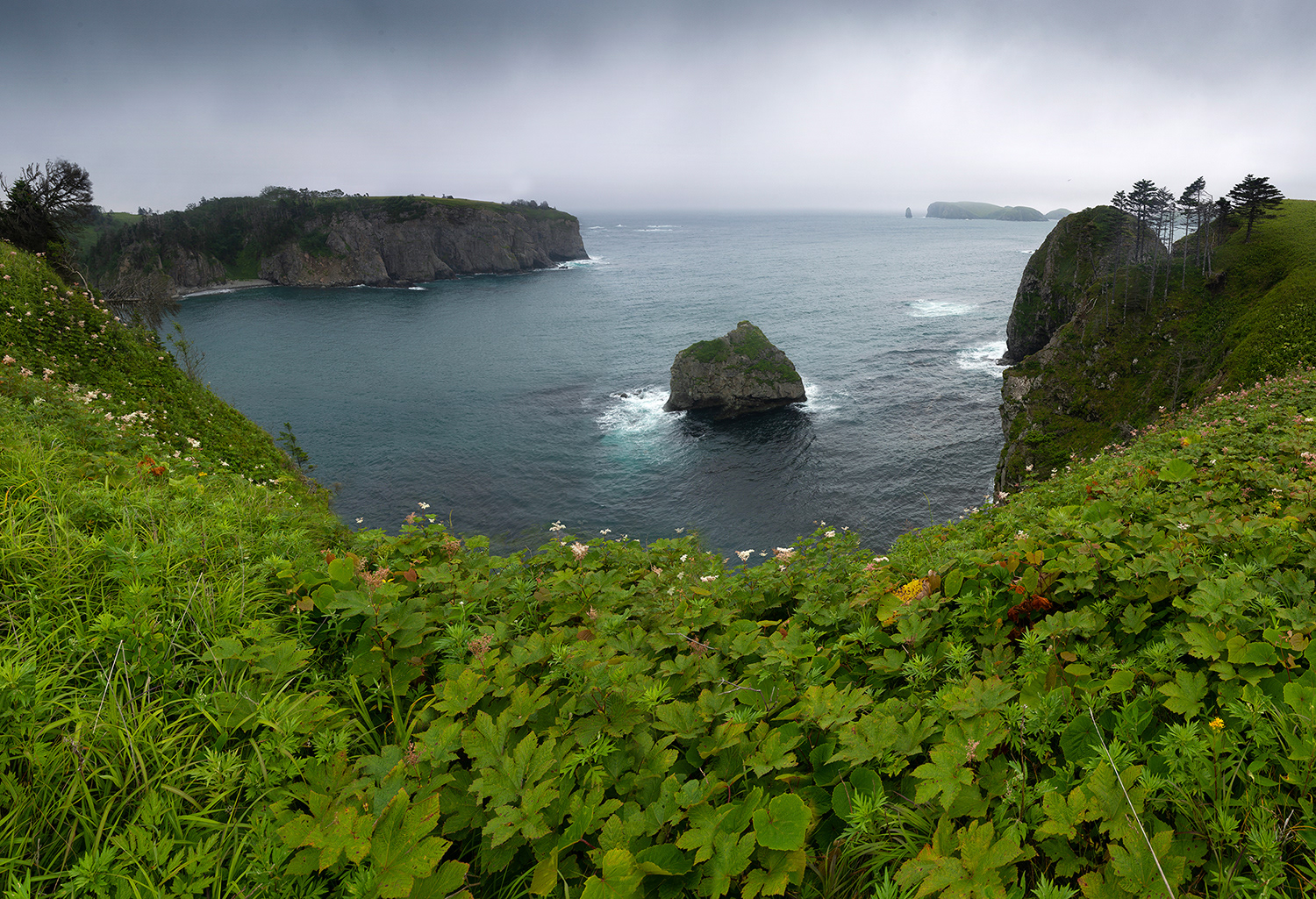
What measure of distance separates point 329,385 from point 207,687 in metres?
74.9

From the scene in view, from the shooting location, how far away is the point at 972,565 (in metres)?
4.42

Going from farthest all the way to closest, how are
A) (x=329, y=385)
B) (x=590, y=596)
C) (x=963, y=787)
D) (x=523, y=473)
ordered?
1. (x=329, y=385)
2. (x=523, y=473)
3. (x=590, y=596)
4. (x=963, y=787)

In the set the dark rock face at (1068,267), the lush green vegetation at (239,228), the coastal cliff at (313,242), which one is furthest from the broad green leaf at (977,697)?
the lush green vegetation at (239,228)

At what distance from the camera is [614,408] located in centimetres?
5878

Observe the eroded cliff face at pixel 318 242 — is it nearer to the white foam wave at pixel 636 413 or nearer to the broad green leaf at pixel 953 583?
the white foam wave at pixel 636 413

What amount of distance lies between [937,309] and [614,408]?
73215 mm

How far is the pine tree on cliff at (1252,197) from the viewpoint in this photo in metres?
48.3

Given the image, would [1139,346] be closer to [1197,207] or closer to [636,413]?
[1197,207]

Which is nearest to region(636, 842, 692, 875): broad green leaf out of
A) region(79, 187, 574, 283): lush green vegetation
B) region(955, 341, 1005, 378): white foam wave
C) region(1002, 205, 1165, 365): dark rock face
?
region(1002, 205, 1165, 365): dark rock face

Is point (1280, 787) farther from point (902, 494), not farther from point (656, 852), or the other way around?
point (902, 494)

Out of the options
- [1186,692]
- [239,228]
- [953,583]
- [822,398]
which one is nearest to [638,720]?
[953,583]

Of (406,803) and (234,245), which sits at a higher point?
(234,245)

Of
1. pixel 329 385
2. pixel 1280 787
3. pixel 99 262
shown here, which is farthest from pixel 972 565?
pixel 99 262

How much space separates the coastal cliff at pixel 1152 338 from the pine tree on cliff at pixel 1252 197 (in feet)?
6.77
